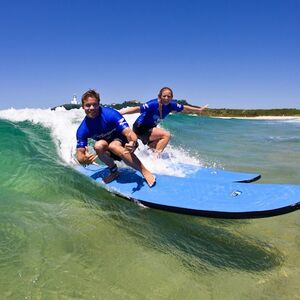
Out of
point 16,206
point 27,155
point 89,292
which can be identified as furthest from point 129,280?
point 27,155

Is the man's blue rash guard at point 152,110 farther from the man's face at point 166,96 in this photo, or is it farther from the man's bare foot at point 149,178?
the man's bare foot at point 149,178

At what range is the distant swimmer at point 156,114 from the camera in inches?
265

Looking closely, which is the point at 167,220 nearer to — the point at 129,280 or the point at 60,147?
the point at 129,280

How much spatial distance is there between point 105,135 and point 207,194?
5.48ft

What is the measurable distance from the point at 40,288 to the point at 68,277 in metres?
0.25

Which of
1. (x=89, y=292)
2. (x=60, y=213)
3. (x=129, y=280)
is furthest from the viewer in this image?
(x=60, y=213)

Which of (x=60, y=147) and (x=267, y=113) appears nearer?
(x=60, y=147)

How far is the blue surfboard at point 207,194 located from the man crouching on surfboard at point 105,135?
309mm

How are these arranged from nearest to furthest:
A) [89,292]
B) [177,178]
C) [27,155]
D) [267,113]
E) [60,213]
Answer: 1. [89,292]
2. [60,213]
3. [177,178]
4. [27,155]
5. [267,113]

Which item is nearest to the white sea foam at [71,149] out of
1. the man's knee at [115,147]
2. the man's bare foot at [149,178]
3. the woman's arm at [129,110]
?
the man's bare foot at [149,178]

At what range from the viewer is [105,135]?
5.31m

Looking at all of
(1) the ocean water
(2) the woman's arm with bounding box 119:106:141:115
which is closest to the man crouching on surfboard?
(1) the ocean water

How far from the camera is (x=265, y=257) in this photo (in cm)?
368

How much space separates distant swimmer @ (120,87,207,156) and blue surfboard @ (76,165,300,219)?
1412 mm
